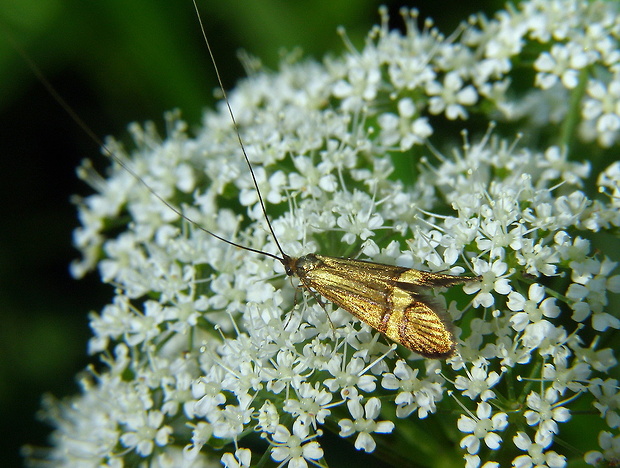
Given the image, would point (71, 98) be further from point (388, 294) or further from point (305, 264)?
Answer: point (388, 294)

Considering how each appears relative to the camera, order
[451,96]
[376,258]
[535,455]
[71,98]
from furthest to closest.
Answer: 1. [71,98]
2. [451,96]
3. [376,258]
4. [535,455]

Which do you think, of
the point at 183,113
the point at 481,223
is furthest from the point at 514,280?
the point at 183,113

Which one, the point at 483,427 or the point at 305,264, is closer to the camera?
the point at 483,427

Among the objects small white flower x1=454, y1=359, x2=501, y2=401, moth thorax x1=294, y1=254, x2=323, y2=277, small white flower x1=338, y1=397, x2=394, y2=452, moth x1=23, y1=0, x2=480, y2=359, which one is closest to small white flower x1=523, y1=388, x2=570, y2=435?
small white flower x1=454, y1=359, x2=501, y2=401

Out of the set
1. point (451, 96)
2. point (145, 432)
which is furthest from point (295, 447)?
point (451, 96)

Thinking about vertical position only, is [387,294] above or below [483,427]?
above

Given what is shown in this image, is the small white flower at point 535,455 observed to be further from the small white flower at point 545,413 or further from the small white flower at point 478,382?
the small white flower at point 478,382

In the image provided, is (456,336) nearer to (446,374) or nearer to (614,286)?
(446,374)
